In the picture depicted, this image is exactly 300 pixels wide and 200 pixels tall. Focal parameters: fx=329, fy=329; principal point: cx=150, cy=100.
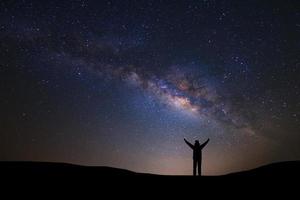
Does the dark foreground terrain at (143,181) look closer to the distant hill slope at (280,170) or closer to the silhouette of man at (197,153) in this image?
the distant hill slope at (280,170)

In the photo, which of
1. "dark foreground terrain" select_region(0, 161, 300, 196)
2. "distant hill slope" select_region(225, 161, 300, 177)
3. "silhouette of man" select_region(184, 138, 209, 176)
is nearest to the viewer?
"dark foreground terrain" select_region(0, 161, 300, 196)

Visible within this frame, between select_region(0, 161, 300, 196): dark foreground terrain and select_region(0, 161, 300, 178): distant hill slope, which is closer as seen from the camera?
select_region(0, 161, 300, 196): dark foreground terrain

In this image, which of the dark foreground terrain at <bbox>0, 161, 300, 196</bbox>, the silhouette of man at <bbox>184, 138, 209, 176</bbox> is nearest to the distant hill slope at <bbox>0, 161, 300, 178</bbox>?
the dark foreground terrain at <bbox>0, 161, 300, 196</bbox>

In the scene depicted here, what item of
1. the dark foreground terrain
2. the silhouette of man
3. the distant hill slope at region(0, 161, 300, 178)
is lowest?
the dark foreground terrain

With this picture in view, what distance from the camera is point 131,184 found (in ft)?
33.2

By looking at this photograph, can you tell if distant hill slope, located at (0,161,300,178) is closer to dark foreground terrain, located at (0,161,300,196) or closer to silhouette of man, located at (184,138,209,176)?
dark foreground terrain, located at (0,161,300,196)

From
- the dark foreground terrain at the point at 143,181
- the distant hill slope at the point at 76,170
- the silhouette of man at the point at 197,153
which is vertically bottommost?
the dark foreground terrain at the point at 143,181

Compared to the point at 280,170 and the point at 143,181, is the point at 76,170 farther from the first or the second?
the point at 280,170

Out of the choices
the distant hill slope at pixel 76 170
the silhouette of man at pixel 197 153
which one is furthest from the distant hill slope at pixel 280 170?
the silhouette of man at pixel 197 153

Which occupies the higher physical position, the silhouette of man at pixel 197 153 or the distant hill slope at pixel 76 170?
the silhouette of man at pixel 197 153

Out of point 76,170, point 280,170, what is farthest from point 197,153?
point 76,170

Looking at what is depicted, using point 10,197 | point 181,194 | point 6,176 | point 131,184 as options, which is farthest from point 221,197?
point 6,176

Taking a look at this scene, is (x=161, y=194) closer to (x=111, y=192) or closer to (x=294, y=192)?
(x=111, y=192)

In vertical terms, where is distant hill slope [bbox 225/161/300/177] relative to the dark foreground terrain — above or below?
above
